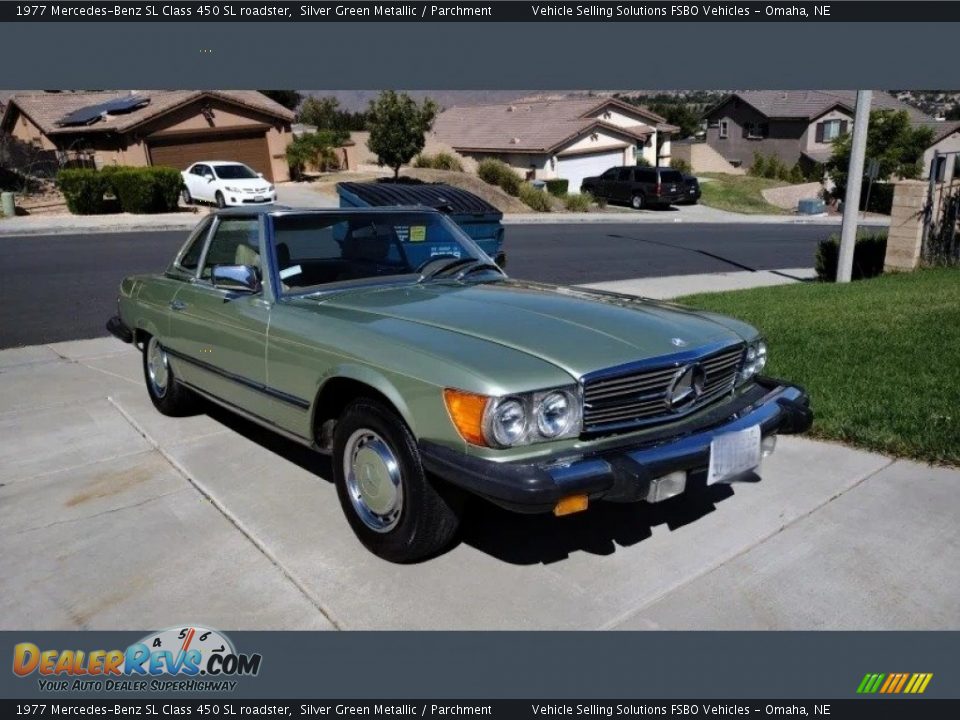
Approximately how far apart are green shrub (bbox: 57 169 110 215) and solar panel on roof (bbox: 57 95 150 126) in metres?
6.47

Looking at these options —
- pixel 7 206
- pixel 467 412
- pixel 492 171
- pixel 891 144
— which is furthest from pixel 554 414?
pixel 891 144

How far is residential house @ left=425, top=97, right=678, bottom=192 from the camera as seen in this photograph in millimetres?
39562

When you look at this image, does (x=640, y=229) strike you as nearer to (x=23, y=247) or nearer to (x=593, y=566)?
(x=23, y=247)

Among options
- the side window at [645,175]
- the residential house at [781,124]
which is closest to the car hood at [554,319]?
the side window at [645,175]

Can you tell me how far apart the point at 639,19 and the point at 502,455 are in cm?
402

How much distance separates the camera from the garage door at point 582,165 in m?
40.1

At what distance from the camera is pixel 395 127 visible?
3159cm

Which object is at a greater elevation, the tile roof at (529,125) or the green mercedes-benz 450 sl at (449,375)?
the tile roof at (529,125)

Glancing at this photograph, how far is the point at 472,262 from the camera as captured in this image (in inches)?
191

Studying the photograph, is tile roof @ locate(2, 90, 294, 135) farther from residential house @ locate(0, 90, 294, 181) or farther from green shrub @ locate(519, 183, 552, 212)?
green shrub @ locate(519, 183, 552, 212)

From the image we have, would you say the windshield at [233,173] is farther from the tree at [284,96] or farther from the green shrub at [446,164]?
the tree at [284,96]

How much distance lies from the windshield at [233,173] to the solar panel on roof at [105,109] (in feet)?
24.1

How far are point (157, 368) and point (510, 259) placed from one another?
448 inches
